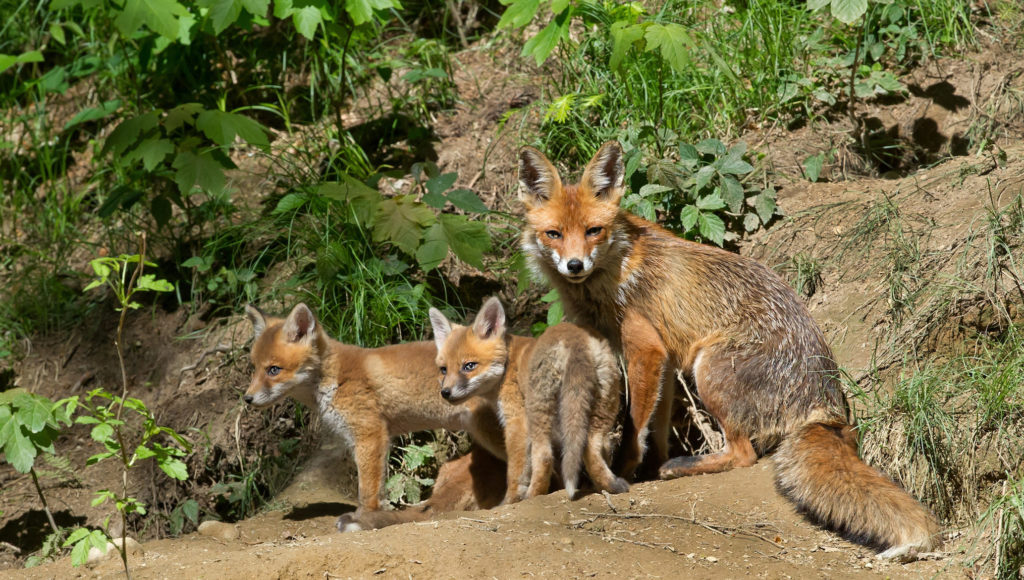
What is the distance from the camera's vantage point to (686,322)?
517 centimetres

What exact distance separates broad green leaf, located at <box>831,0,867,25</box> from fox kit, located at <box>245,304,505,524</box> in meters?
3.29

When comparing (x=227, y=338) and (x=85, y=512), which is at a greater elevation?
(x=227, y=338)

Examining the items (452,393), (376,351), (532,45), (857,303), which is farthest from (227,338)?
(857,303)

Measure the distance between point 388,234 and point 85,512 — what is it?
2.91 metres

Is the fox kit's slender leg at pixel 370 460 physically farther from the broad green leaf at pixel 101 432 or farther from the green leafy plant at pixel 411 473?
the broad green leaf at pixel 101 432

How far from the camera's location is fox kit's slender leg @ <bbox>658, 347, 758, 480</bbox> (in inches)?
191

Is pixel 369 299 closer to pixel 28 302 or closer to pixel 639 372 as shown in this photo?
pixel 639 372

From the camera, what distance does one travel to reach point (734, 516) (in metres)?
4.38

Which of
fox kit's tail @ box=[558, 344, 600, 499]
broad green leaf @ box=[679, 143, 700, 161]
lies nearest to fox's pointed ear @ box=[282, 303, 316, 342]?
fox kit's tail @ box=[558, 344, 600, 499]

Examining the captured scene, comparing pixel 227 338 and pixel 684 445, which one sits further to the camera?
pixel 227 338

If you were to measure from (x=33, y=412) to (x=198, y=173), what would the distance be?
8.13ft

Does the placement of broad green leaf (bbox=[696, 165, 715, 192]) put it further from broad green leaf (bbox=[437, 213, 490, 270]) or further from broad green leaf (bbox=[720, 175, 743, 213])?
broad green leaf (bbox=[437, 213, 490, 270])

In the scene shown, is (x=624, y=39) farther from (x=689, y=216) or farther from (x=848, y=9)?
(x=848, y=9)

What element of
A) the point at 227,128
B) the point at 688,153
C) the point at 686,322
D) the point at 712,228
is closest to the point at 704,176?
the point at 688,153
